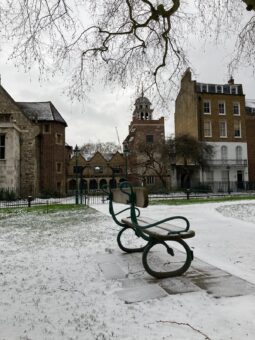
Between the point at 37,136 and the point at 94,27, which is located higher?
the point at 37,136

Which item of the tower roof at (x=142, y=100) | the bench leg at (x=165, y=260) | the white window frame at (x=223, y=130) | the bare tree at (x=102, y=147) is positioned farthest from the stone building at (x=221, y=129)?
the bench leg at (x=165, y=260)

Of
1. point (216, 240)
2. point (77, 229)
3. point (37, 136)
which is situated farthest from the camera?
point (37, 136)

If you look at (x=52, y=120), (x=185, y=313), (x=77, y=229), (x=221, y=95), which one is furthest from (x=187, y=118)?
(x=185, y=313)

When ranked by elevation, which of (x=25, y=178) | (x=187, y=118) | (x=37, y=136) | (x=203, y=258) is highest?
(x=187, y=118)

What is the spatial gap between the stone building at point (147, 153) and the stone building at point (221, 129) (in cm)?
381

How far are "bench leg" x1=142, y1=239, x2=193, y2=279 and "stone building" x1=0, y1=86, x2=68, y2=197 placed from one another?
30.4 meters

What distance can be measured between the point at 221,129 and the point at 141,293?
50808mm

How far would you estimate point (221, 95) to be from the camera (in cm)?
5347

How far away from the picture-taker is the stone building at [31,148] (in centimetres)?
3597

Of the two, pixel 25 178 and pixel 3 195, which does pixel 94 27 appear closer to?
pixel 3 195

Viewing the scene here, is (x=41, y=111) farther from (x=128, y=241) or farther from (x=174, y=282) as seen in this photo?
(x=174, y=282)

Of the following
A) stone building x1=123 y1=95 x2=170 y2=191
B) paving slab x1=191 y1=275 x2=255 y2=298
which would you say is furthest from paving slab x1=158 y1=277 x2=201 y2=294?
stone building x1=123 y1=95 x2=170 y2=191

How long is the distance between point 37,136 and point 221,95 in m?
27.5

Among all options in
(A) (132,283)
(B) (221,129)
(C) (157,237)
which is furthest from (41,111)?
(A) (132,283)
